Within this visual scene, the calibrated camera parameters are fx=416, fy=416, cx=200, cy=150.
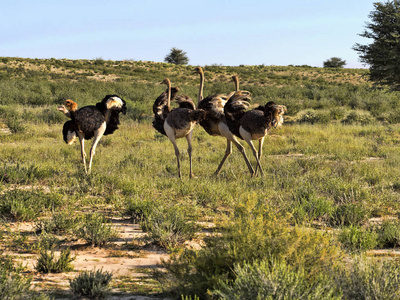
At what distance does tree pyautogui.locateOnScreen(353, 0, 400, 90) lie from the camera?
67.0 feet

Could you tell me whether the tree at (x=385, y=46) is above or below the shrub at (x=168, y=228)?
above

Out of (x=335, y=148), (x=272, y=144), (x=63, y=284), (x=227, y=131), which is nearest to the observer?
(x=63, y=284)

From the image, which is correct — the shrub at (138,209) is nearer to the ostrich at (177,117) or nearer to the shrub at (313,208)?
the shrub at (313,208)

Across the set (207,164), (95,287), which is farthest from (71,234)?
(207,164)

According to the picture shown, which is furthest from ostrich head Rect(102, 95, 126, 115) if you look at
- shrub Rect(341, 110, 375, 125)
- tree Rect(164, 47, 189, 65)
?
tree Rect(164, 47, 189, 65)

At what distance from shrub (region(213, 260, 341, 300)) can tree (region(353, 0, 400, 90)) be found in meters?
19.4

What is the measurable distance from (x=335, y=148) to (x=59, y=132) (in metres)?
9.50

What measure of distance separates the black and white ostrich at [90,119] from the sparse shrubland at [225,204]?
0.83 m

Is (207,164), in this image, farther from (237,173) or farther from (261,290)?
(261,290)

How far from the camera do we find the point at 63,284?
12.8 ft

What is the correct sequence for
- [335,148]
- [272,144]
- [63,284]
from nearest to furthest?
[63,284]
[335,148]
[272,144]

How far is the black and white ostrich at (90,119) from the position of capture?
346 inches

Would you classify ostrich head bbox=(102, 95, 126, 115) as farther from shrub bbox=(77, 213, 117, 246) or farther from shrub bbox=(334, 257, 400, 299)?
shrub bbox=(334, 257, 400, 299)

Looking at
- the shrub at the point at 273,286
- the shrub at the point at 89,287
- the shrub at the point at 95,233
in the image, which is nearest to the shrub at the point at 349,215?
the shrub at the point at 273,286
